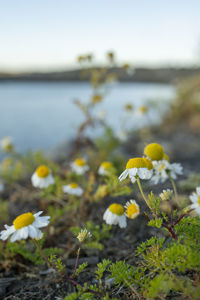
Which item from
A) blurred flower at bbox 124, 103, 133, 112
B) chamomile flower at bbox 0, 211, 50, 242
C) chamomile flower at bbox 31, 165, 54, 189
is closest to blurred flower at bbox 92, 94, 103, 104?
blurred flower at bbox 124, 103, 133, 112

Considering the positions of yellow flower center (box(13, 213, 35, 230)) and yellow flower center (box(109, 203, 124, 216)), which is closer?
yellow flower center (box(13, 213, 35, 230))

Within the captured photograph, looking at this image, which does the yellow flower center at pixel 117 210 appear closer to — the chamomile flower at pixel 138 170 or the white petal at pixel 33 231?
the chamomile flower at pixel 138 170

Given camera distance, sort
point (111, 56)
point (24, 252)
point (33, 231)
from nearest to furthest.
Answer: point (33, 231) < point (24, 252) < point (111, 56)

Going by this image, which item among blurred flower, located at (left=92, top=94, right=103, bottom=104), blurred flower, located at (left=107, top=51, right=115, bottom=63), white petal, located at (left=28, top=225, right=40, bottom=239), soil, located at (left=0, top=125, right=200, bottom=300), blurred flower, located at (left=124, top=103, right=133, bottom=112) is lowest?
soil, located at (left=0, top=125, right=200, bottom=300)

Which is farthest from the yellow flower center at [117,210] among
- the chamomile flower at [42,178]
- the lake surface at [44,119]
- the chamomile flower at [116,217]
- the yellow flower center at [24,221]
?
the lake surface at [44,119]

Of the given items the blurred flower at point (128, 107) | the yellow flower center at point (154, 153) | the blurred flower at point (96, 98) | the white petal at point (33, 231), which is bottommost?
the white petal at point (33, 231)

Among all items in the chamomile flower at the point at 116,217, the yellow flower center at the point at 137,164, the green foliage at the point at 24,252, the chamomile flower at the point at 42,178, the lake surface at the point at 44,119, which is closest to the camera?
the yellow flower center at the point at 137,164

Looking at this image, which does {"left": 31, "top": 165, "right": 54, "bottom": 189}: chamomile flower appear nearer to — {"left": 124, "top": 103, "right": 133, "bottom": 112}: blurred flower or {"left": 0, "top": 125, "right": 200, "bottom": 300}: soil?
{"left": 0, "top": 125, "right": 200, "bottom": 300}: soil

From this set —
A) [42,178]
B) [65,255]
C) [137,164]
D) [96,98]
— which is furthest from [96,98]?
[137,164]

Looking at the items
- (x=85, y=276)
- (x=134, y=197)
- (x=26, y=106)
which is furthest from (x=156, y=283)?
(x=26, y=106)

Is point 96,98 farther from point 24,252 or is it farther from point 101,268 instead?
point 101,268

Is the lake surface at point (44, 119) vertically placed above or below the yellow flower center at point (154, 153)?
above

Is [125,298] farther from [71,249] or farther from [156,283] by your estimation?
[71,249]
